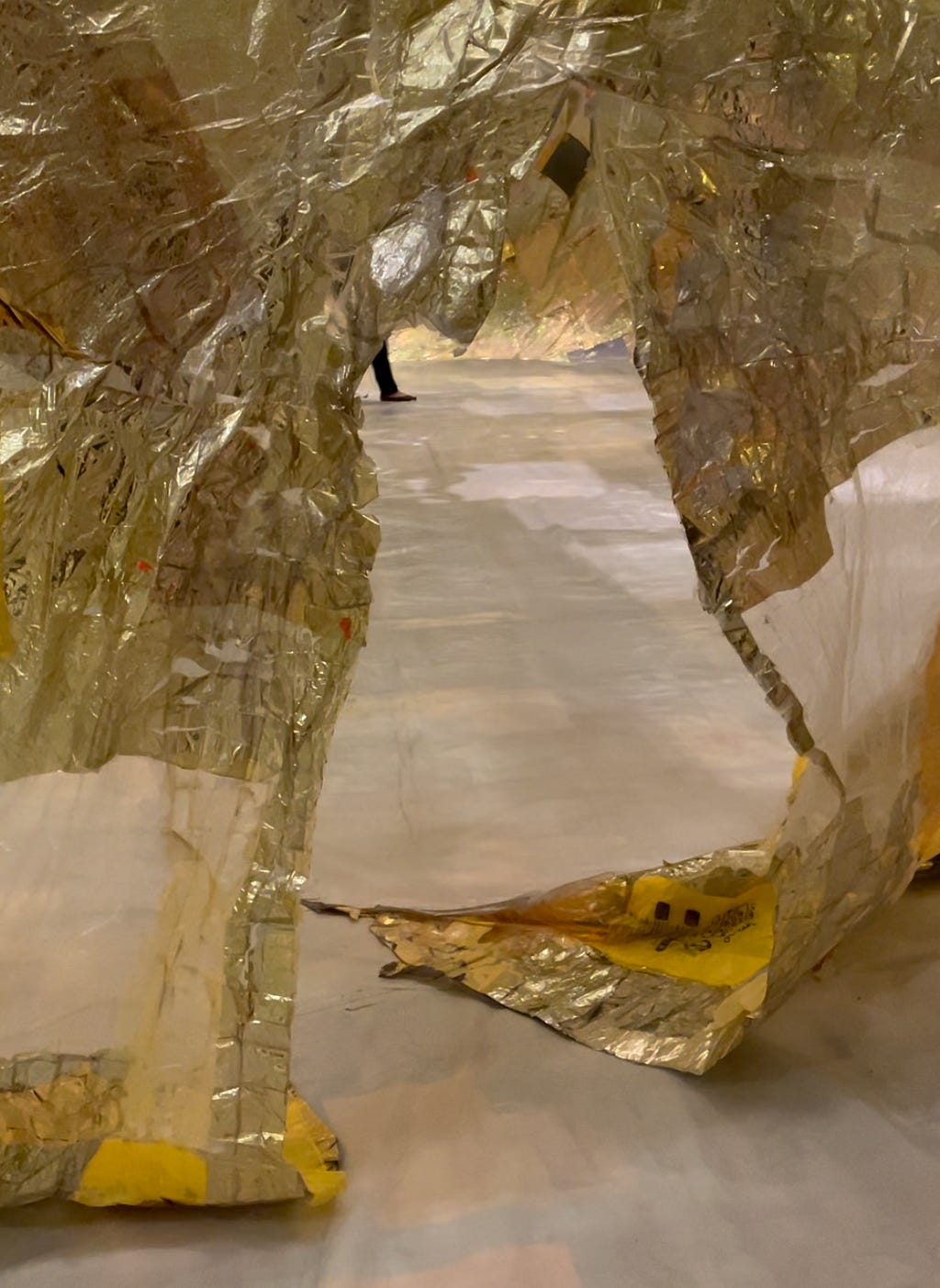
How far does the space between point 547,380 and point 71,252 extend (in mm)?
2538

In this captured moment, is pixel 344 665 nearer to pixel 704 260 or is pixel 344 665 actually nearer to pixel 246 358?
pixel 246 358

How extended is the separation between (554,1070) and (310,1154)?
0.49ft

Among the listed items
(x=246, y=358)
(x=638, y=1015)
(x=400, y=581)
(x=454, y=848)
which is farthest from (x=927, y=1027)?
(x=400, y=581)

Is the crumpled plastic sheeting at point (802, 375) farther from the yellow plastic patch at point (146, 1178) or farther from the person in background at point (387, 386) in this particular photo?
the person in background at point (387, 386)

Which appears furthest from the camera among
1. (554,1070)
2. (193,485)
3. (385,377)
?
(385,377)

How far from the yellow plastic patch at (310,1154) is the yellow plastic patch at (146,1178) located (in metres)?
0.04

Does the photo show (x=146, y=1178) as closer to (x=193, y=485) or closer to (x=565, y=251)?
(x=193, y=485)

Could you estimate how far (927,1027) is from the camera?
0.74 m

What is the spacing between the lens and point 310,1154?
2.09 ft

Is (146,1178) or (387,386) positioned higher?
(146,1178)

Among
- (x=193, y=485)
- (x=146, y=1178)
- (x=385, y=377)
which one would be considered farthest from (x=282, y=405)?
(x=385, y=377)

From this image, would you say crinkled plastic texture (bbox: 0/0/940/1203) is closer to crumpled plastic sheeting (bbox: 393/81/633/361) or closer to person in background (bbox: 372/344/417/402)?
crumpled plastic sheeting (bbox: 393/81/633/361)

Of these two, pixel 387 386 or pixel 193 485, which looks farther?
pixel 387 386

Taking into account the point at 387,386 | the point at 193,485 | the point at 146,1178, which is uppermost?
the point at 193,485
